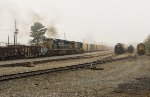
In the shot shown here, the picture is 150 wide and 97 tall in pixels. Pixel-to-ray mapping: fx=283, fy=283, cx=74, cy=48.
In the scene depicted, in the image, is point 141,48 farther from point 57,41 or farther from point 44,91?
point 44,91

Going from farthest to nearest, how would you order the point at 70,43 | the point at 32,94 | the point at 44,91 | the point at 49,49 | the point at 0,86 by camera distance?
the point at 70,43 < the point at 49,49 < the point at 0,86 < the point at 44,91 < the point at 32,94

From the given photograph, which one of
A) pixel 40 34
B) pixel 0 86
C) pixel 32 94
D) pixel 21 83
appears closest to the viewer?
pixel 32 94

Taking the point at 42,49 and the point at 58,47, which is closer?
the point at 42,49

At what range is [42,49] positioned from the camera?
140ft

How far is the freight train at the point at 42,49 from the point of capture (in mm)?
35312

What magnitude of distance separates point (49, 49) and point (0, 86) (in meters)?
32.7

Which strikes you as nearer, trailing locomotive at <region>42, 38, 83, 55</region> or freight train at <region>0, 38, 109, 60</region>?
freight train at <region>0, 38, 109, 60</region>

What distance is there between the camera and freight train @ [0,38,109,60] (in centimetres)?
3531

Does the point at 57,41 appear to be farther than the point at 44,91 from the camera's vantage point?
Yes

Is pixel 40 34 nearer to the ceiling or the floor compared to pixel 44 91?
nearer to the ceiling

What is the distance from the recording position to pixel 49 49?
45250 mm

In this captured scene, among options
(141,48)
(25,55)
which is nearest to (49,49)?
(25,55)

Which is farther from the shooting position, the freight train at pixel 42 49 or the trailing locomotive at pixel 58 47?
the trailing locomotive at pixel 58 47

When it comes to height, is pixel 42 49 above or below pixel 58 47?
below
